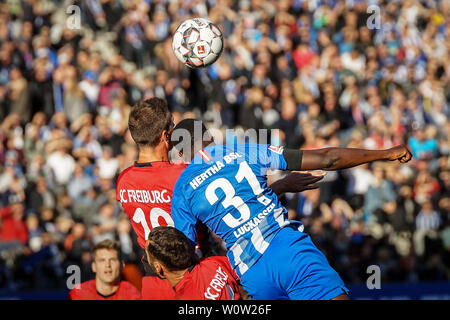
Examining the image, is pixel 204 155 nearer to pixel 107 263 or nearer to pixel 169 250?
pixel 169 250

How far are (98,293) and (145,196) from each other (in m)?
1.71

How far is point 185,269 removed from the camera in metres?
5.69

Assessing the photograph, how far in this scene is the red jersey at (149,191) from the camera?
20.3 ft

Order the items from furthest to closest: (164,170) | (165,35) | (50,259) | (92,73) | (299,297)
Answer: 1. (165,35)
2. (92,73)
3. (50,259)
4. (164,170)
5. (299,297)

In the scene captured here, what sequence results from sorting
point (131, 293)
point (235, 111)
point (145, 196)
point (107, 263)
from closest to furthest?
point (145, 196) < point (107, 263) < point (131, 293) < point (235, 111)

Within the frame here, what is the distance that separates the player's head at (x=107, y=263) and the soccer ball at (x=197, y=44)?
91.5 inches

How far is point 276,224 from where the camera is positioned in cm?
570

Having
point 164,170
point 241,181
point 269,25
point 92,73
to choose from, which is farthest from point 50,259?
point 269,25

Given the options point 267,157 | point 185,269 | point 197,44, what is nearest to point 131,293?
point 185,269

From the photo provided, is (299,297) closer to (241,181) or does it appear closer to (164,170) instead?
(241,181)

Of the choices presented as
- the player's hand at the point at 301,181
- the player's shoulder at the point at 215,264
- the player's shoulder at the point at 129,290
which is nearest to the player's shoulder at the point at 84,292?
the player's shoulder at the point at 129,290

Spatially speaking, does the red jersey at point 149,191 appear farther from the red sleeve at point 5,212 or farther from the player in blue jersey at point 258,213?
the red sleeve at point 5,212

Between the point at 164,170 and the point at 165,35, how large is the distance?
1119 centimetres

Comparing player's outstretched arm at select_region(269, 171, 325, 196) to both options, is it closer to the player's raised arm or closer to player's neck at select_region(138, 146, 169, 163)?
the player's raised arm
